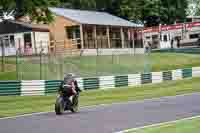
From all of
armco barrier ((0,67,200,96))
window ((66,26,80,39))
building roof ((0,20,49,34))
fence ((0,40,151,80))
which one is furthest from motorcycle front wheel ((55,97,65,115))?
window ((66,26,80,39))

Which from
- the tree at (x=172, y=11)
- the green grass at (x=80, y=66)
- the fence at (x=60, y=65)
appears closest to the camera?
the fence at (x=60, y=65)

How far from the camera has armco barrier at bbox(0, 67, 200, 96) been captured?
1219 inches

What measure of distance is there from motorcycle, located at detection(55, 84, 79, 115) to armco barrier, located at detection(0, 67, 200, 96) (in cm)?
1128

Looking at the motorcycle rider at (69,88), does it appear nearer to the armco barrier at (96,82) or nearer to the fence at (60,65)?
the armco barrier at (96,82)

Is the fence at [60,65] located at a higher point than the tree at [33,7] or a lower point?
lower

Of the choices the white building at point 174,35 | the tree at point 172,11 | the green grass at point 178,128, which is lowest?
the green grass at point 178,128

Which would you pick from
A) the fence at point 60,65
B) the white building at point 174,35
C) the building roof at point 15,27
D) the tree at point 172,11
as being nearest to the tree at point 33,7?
the fence at point 60,65

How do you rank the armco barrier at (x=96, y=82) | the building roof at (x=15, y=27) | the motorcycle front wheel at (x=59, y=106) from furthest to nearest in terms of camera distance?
the building roof at (x=15, y=27) < the armco barrier at (x=96, y=82) < the motorcycle front wheel at (x=59, y=106)

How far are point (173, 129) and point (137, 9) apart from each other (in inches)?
2736

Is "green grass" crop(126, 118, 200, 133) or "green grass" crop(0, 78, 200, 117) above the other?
"green grass" crop(126, 118, 200, 133)

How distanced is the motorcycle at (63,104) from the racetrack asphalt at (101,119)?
0.25 meters

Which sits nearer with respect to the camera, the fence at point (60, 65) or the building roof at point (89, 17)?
the fence at point (60, 65)

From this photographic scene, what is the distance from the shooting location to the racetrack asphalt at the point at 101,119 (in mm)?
14797

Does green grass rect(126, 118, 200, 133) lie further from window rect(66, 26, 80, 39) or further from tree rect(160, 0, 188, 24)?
tree rect(160, 0, 188, 24)
